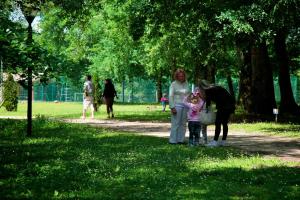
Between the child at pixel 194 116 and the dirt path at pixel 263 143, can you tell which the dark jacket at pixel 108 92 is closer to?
the dirt path at pixel 263 143

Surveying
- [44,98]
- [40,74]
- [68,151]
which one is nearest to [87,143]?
[68,151]

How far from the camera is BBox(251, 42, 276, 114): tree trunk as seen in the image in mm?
26531

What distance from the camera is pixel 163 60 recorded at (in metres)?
46.6

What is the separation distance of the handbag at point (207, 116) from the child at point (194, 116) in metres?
0.12

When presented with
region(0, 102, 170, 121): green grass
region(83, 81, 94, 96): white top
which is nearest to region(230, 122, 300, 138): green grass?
region(0, 102, 170, 121): green grass

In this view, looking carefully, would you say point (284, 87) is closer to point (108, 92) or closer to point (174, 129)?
point (108, 92)

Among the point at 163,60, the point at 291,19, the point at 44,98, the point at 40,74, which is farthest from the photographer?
the point at 44,98

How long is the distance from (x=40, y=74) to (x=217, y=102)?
5.53m

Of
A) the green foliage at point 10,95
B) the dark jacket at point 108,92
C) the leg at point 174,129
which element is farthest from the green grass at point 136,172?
the green foliage at point 10,95

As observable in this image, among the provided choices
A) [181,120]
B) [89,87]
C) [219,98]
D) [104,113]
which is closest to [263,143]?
[219,98]

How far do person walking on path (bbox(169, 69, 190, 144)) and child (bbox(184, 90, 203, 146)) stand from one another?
431 millimetres

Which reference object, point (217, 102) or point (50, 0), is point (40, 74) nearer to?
point (217, 102)

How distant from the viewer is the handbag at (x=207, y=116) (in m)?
14.2

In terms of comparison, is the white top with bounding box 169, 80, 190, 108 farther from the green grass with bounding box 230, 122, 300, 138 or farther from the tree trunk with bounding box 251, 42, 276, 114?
the tree trunk with bounding box 251, 42, 276, 114
